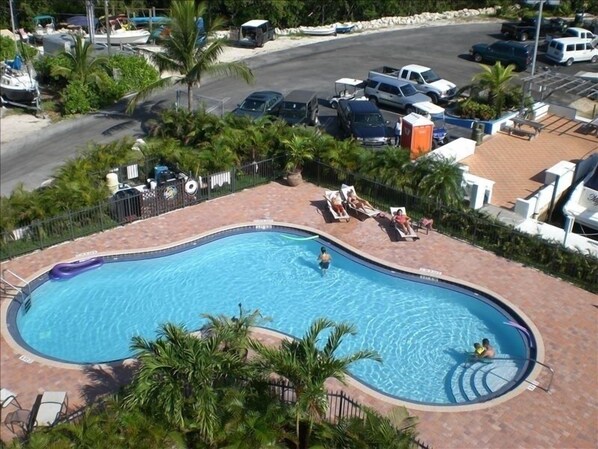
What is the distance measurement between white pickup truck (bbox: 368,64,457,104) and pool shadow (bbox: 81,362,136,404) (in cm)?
2528

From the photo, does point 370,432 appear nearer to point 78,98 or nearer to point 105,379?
point 105,379

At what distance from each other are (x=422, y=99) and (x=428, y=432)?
23.6 metres

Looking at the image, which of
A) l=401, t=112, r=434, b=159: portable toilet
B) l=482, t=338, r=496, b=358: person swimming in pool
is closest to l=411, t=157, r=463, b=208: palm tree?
l=401, t=112, r=434, b=159: portable toilet

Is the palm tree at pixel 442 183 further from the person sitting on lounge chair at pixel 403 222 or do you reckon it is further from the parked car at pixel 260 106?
the parked car at pixel 260 106

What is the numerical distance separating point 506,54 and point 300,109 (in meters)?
19.3

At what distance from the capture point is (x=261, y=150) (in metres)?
28.0

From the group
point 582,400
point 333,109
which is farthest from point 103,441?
point 333,109

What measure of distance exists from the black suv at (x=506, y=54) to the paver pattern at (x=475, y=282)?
12681 millimetres

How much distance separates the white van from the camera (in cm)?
4673

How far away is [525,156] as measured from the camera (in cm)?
2988

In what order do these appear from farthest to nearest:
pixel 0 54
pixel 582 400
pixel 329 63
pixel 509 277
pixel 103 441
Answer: pixel 329 63
pixel 0 54
pixel 509 277
pixel 582 400
pixel 103 441

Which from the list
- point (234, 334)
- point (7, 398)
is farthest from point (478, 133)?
point (7, 398)

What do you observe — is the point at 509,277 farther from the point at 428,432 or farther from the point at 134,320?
the point at 134,320

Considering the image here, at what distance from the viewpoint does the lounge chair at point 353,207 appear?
25109 millimetres
